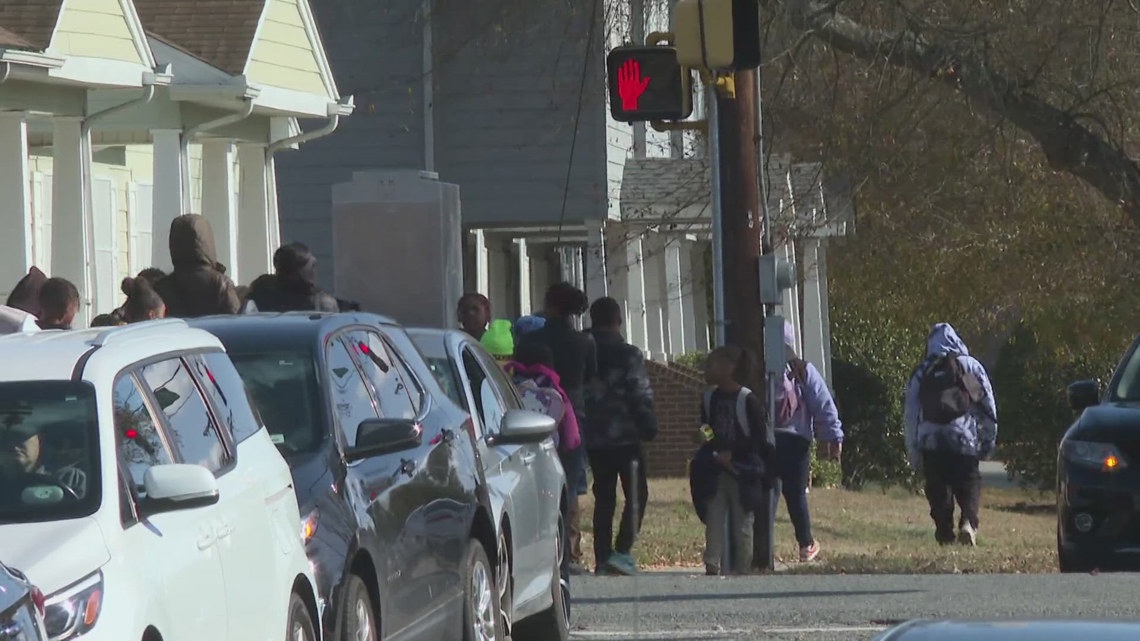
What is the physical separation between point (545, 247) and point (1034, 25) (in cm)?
1372

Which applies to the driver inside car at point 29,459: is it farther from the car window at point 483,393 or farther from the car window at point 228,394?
the car window at point 483,393

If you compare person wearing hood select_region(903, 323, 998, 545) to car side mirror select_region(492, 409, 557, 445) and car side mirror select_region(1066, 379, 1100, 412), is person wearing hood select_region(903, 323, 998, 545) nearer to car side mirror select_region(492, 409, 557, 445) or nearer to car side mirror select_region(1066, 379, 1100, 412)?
car side mirror select_region(1066, 379, 1100, 412)

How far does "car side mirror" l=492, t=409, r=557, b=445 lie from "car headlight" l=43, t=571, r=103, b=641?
13.8 feet

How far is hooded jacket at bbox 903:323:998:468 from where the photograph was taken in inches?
636

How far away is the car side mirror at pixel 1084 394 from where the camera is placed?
12.9 meters

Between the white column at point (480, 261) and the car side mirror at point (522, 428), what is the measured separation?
53.7 feet

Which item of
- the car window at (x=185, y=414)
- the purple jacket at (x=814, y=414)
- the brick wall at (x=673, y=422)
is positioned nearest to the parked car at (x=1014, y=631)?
the car window at (x=185, y=414)

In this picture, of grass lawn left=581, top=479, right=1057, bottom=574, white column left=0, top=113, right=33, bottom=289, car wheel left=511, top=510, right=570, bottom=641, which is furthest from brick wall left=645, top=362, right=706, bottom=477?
car wheel left=511, top=510, right=570, bottom=641

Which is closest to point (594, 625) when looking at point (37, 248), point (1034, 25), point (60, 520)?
point (60, 520)

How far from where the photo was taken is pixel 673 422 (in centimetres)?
2636

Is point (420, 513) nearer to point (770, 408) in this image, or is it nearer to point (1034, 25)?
point (770, 408)

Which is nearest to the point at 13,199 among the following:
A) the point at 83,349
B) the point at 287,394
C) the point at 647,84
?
the point at 647,84

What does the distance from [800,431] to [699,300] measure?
16439 millimetres

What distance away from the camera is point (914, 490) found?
30.7m
